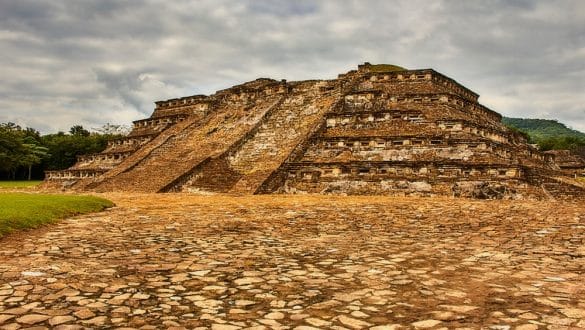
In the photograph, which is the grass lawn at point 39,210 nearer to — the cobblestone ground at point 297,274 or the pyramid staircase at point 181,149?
the cobblestone ground at point 297,274

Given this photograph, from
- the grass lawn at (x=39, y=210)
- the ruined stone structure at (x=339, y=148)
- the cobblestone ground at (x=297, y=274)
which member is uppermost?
the ruined stone structure at (x=339, y=148)

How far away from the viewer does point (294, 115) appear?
24484 millimetres

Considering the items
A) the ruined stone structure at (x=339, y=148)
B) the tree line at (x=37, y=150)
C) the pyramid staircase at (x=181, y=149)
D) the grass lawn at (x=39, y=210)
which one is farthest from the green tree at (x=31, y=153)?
the grass lawn at (x=39, y=210)

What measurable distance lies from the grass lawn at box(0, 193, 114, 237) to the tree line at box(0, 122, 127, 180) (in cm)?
3956

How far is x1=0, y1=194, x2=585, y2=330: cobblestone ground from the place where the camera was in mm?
3838

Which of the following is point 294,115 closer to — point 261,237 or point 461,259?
point 261,237

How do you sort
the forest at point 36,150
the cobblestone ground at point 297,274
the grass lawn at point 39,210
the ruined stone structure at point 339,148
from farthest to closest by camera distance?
the forest at point 36,150
the ruined stone structure at point 339,148
the grass lawn at point 39,210
the cobblestone ground at point 297,274

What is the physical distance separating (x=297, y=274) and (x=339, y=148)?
15.2 m

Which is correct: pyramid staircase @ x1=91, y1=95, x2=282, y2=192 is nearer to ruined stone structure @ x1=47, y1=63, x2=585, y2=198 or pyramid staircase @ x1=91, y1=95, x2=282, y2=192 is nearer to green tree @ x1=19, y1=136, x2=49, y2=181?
ruined stone structure @ x1=47, y1=63, x2=585, y2=198

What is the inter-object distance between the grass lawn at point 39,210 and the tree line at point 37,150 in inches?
1557

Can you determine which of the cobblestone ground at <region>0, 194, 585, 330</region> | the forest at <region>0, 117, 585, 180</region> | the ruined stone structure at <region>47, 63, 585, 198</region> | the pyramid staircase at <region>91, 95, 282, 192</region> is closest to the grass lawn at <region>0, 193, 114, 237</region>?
the cobblestone ground at <region>0, 194, 585, 330</region>

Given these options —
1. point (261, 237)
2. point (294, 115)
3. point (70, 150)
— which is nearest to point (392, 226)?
point (261, 237)

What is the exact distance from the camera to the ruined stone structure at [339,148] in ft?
56.9

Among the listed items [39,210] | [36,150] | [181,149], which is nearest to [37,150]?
[36,150]
